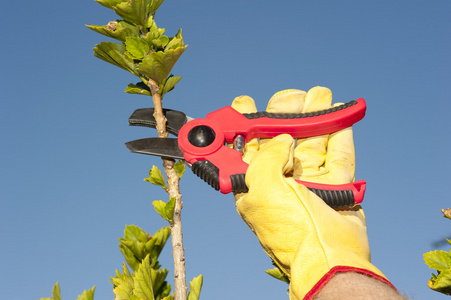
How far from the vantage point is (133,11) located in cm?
309

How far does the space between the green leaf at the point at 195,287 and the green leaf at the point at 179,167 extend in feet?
2.24

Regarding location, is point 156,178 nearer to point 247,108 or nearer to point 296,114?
point 247,108

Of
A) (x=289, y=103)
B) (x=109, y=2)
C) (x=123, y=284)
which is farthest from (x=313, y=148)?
(x=109, y=2)

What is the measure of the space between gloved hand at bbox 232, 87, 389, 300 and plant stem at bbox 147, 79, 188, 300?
0.43 metres

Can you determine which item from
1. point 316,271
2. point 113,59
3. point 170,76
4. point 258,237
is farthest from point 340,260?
point 113,59

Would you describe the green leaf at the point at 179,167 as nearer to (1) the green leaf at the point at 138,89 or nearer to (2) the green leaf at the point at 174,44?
(1) the green leaf at the point at 138,89

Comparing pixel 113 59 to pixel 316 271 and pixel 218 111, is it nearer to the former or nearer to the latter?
pixel 218 111

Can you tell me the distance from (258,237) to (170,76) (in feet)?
4.24

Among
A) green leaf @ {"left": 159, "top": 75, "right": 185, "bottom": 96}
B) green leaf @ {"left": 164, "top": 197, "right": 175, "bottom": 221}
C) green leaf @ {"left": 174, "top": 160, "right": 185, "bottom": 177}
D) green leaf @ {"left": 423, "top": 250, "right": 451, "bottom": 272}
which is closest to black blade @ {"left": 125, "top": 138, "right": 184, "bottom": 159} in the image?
green leaf @ {"left": 174, "top": 160, "right": 185, "bottom": 177}

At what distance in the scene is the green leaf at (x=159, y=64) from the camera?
299 centimetres

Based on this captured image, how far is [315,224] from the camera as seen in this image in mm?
2375

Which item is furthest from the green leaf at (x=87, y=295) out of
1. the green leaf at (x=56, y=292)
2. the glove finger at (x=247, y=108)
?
the glove finger at (x=247, y=108)

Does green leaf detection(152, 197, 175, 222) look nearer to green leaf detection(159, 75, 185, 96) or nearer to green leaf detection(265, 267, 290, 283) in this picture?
green leaf detection(159, 75, 185, 96)

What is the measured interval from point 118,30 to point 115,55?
0.17 metres
